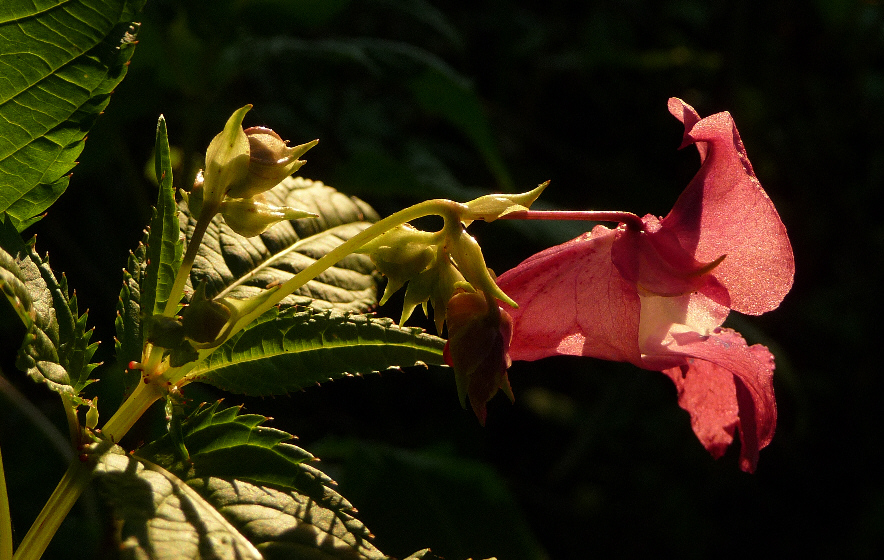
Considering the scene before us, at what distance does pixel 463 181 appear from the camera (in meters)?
3.11

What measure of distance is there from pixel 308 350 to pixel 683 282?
14.9 inches

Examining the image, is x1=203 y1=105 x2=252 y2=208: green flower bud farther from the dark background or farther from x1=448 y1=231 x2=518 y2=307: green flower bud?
the dark background

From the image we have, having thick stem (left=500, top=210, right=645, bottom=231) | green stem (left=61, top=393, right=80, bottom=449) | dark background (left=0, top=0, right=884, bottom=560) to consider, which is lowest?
dark background (left=0, top=0, right=884, bottom=560)

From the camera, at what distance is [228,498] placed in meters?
0.73

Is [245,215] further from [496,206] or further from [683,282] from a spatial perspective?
[683,282]

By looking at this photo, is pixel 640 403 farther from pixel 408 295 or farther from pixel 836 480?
pixel 408 295

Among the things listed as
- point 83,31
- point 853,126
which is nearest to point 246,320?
point 83,31

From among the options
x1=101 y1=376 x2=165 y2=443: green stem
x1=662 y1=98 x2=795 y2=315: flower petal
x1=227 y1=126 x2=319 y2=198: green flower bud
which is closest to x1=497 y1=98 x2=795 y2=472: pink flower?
x1=662 y1=98 x2=795 y2=315: flower petal

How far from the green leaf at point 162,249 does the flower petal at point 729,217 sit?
47 centimetres

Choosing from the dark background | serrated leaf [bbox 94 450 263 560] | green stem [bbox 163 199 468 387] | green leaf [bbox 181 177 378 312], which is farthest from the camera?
the dark background

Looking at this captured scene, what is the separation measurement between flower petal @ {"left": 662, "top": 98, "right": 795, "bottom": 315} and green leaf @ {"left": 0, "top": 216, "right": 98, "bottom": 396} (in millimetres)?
559

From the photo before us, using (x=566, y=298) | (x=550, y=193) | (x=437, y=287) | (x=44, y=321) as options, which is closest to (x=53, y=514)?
(x=44, y=321)

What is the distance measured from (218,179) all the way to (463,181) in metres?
2.37

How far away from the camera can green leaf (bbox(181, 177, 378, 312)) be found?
96 cm
